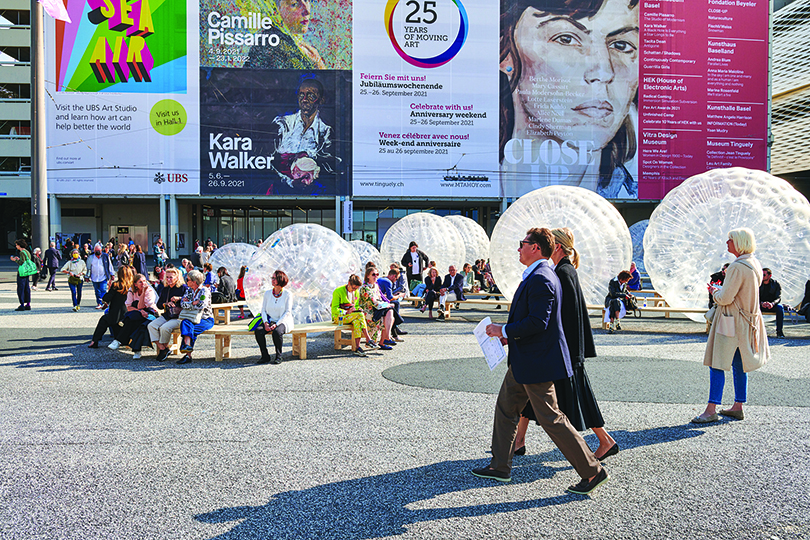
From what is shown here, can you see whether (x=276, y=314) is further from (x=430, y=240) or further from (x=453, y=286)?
(x=430, y=240)

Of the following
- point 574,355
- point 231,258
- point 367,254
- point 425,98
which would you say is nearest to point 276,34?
point 425,98

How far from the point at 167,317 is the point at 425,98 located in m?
31.8

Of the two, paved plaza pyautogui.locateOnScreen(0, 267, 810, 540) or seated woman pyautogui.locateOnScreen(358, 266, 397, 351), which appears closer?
paved plaza pyautogui.locateOnScreen(0, 267, 810, 540)

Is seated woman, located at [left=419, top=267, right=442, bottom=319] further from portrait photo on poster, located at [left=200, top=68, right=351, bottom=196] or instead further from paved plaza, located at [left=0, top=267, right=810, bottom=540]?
portrait photo on poster, located at [left=200, top=68, right=351, bottom=196]

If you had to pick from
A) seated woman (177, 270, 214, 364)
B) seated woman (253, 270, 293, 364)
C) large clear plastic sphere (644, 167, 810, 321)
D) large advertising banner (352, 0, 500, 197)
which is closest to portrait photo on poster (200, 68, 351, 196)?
large advertising banner (352, 0, 500, 197)

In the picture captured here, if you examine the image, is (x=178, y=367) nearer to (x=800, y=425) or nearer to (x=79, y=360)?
(x=79, y=360)

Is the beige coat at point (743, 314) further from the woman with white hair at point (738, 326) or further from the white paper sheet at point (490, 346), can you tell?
the white paper sheet at point (490, 346)

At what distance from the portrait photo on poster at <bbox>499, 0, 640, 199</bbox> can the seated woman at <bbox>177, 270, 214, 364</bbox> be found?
31691 mm

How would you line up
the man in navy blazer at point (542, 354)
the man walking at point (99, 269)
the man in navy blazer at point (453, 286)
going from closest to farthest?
the man in navy blazer at point (542, 354), the man in navy blazer at point (453, 286), the man walking at point (99, 269)

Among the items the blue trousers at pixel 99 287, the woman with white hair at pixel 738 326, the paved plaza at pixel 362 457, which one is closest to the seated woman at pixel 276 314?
the paved plaza at pixel 362 457

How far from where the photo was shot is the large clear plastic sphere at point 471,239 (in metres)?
21.2

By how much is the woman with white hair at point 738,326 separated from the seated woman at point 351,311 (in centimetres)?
526

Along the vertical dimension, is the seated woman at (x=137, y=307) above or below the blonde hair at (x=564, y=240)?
below

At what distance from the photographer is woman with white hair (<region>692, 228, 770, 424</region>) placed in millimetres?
5711
